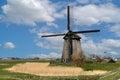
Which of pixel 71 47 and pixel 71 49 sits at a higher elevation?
pixel 71 47

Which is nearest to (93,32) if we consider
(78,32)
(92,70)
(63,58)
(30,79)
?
(78,32)

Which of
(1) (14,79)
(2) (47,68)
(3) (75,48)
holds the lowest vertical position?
(1) (14,79)

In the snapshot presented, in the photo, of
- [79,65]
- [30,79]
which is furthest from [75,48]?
[30,79]

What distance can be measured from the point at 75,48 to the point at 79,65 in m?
7.37

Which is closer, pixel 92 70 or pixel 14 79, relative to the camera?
pixel 14 79

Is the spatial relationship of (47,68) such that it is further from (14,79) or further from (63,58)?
(14,79)

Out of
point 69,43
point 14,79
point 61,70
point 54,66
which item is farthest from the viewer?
point 69,43

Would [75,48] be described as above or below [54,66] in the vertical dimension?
above

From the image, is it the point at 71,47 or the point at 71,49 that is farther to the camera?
the point at 71,49

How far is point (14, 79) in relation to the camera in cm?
4991

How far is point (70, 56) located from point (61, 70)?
13269 mm

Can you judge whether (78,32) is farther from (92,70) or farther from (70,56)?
(92,70)

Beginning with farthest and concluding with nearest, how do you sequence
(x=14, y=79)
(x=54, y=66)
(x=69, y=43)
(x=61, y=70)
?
(x=69, y=43), (x=54, y=66), (x=61, y=70), (x=14, y=79)

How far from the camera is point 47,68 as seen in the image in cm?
7038
